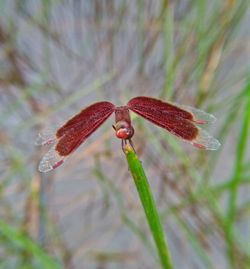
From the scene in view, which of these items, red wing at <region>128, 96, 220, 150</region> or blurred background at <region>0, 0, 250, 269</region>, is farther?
blurred background at <region>0, 0, 250, 269</region>

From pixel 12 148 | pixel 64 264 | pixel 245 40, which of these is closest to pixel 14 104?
pixel 12 148

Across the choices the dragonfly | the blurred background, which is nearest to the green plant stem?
the dragonfly

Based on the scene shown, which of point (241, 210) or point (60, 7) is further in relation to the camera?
point (60, 7)

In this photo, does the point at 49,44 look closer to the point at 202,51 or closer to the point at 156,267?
the point at 202,51

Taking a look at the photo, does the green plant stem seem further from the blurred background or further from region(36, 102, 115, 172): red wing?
the blurred background

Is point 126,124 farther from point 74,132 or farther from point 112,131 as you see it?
point 112,131

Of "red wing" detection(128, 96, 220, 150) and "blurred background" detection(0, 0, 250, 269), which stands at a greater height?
"blurred background" detection(0, 0, 250, 269)

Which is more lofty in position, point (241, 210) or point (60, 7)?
point (60, 7)
